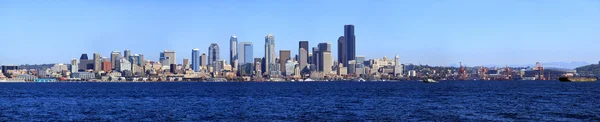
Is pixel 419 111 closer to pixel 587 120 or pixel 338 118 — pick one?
pixel 338 118

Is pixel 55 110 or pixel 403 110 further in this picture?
pixel 55 110

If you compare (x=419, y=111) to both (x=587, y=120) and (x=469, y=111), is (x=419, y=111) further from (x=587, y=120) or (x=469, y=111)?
(x=587, y=120)

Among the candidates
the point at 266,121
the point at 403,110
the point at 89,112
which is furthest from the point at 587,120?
the point at 89,112

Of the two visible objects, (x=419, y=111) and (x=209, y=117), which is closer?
(x=209, y=117)

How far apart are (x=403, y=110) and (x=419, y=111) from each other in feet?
7.06

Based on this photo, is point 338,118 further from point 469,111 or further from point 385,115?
point 469,111

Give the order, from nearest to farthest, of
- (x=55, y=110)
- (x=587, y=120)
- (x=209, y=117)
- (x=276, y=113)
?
(x=587, y=120) → (x=209, y=117) → (x=276, y=113) → (x=55, y=110)

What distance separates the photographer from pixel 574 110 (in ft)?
224

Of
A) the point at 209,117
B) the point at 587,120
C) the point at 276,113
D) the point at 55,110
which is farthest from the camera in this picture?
the point at 55,110

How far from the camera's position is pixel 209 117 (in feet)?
204

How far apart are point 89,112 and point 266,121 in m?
20.8

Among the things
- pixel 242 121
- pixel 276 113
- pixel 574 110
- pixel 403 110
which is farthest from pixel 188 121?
pixel 574 110

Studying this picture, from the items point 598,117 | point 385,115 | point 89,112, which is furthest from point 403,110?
point 89,112

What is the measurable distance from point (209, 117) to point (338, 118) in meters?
10.6
